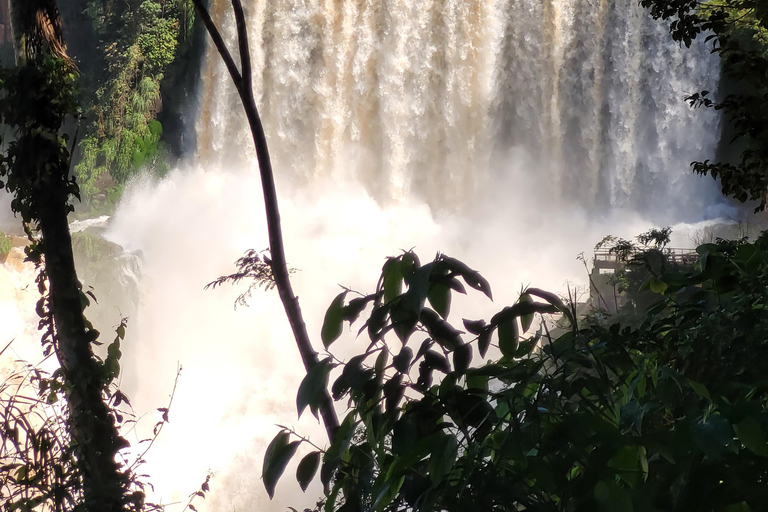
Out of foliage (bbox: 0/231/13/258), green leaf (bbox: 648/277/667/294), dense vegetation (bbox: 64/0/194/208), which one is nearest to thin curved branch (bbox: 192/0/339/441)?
green leaf (bbox: 648/277/667/294)

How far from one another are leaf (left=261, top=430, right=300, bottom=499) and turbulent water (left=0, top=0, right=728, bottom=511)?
12049 mm

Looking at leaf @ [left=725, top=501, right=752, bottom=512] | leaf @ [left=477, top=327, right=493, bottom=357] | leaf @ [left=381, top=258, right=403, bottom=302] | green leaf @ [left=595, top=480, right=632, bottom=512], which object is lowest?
leaf @ [left=725, top=501, right=752, bottom=512]

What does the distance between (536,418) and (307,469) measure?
0.27 metres

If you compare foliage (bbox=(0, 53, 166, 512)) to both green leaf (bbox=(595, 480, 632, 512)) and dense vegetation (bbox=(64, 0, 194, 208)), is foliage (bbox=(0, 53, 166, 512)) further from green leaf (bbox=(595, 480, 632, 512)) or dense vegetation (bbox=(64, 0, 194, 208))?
dense vegetation (bbox=(64, 0, 194, 208))

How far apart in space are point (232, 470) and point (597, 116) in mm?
9051

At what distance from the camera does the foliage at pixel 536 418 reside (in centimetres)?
64

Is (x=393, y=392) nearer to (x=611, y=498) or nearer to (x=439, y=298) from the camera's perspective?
(x=439, y=298)

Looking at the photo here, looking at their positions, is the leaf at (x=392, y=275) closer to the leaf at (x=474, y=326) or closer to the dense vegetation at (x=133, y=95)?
the leaf at (x=474, y=326)

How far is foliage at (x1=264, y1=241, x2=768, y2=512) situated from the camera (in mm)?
637

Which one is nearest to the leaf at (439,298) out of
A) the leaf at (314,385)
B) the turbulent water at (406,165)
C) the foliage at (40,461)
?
the leaf at (314,385)

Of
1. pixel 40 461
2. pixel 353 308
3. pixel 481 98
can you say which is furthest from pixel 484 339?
pixel 481 98

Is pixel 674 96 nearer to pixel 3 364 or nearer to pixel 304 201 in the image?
pixel 304 201

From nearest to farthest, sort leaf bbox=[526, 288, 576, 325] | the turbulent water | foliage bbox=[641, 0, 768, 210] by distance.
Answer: leaf bbox=[526, 288, 576, 325] < foliage bbox=[641, 0, 768, 210] < the turbulent water

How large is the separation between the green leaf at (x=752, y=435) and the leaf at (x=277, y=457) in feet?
1.32
